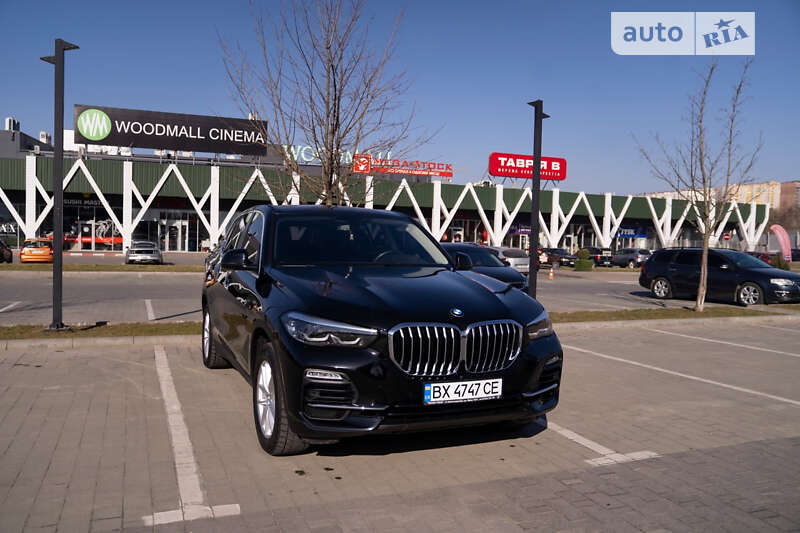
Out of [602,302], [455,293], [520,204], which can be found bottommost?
[602,302]

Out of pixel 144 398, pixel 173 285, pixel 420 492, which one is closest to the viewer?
pixel 420 492

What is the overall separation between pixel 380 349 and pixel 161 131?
148ft

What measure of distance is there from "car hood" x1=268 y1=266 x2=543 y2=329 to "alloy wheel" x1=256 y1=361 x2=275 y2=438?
21.1 inches

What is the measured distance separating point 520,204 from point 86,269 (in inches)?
1527

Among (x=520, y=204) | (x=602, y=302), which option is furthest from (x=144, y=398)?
(x=520, y=204)

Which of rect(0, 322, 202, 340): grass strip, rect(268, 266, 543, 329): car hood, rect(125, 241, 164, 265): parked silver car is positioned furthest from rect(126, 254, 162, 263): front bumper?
rect(268, 266, 543, 329): car hood

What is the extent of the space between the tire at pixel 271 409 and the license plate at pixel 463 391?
0.96m

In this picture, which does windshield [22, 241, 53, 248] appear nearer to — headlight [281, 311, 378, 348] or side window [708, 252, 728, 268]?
side window [708, 252, 728, 268]

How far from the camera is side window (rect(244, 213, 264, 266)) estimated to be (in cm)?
534

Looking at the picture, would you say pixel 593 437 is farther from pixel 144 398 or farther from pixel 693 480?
pixel 144 398

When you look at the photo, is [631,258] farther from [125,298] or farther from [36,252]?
[125,298]

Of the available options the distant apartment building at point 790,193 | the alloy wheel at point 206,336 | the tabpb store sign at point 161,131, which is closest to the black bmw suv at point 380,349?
the alloy wheel at point 206,336

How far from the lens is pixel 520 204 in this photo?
178 ft

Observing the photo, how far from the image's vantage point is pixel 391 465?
4.30 metres
